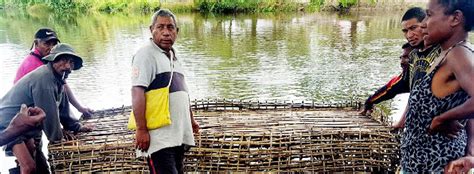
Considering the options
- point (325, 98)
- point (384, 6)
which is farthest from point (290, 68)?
point (384, 6)

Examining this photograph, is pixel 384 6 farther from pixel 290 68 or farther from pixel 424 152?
pixel 424 152

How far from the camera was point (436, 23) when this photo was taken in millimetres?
1876

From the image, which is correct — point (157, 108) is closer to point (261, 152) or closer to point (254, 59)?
point (261, 152)

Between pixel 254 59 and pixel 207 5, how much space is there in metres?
18.7

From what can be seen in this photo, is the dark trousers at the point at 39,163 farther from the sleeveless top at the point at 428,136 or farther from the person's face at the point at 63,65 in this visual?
the sleeveless top at the point at 428,136

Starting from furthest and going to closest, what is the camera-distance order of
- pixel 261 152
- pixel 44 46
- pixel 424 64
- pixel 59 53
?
pixel 44 46, pixel 261 152, pixel 59 53, pixel 424 64

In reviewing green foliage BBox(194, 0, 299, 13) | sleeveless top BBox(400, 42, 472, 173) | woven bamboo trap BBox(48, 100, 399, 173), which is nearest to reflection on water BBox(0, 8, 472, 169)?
woven bamboo trap BBox(48, 100, 399, 173)

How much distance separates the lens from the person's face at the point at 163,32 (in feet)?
8.75

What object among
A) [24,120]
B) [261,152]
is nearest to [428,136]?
[261,152]

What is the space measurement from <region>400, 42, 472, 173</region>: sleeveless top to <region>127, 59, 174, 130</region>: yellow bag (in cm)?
143

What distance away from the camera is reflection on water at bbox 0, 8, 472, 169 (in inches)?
343

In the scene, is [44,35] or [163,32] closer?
[163,32]

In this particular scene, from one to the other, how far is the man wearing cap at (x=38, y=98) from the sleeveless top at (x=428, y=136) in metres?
2.62

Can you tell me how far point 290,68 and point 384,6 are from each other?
56.8 ft
